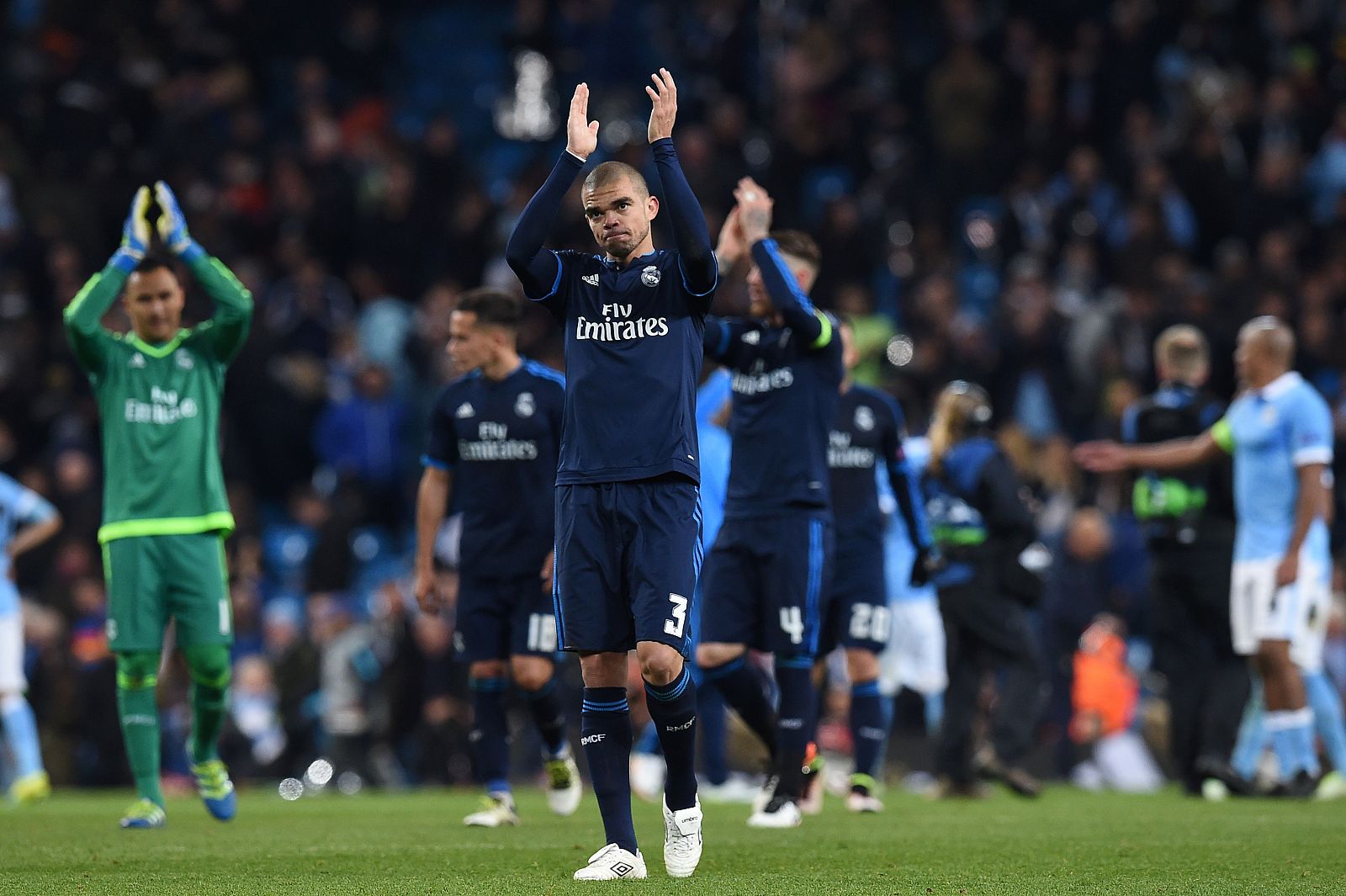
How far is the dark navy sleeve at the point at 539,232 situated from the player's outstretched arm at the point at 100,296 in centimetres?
321

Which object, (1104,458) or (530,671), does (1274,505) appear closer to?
(1104,458)

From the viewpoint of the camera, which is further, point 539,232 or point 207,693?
point 207,693

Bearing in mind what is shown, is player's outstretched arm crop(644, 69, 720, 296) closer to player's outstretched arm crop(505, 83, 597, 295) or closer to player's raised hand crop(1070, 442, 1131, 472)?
player's outstretched arm crop(505, 83, 597, 295)

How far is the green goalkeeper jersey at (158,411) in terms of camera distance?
30.6 ft

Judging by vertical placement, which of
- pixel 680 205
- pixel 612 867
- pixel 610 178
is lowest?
pixel 612 867

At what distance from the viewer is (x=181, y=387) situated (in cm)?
955

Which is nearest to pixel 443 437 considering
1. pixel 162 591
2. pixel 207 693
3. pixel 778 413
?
pixel 162 591

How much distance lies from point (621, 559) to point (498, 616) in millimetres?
3286

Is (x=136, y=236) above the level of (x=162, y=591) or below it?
above

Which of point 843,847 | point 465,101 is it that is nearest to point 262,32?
point 465,101

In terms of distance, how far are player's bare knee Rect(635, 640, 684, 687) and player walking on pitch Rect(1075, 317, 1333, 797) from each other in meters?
4.64

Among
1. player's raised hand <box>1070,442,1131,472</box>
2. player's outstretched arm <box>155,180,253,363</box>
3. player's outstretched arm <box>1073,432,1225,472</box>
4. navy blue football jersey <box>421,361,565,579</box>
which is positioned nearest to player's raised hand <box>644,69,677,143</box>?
navy blue football jersey <box>421,361,565,579</box>

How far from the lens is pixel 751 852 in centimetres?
761

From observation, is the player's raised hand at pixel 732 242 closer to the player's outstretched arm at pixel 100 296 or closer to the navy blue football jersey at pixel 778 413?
the navy blue football jersey at pixel 778 413
